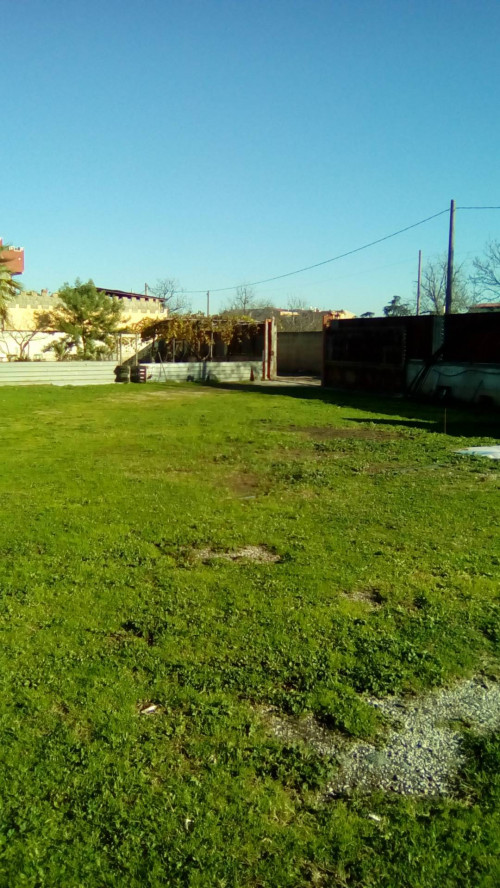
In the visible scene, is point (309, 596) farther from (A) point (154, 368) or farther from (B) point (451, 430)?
(A) point (154, 368)

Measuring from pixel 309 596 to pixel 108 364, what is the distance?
Result: 22224 millimetres

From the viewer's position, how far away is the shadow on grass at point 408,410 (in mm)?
13516

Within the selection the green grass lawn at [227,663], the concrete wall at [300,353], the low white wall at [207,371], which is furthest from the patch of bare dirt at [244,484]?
the concrete wall at [300,353]

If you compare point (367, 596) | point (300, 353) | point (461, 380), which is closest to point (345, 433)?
point (461, 380)

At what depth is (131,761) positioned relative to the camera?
2891 millimetres

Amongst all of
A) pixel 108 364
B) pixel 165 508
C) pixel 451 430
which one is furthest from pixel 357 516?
pixel 108 364

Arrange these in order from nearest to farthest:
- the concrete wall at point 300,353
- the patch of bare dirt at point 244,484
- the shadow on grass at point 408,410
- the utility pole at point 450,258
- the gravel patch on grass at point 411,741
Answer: the gravel patch on grass at point 411,741 < the patch of bare dirt at point 244,484 < the shadow on grass at point 408,410 < the utility pole at point 450,258 < the concrete wall at point 300,353

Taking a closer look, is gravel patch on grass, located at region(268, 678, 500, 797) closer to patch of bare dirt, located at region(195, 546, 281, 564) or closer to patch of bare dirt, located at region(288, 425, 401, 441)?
patch of bare dirt, located at region(195, 546, 281, 564)

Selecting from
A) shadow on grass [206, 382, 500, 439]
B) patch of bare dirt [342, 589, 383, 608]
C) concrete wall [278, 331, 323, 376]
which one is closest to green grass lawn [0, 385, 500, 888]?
patch of bare dirt [342, 589, 383, 608]

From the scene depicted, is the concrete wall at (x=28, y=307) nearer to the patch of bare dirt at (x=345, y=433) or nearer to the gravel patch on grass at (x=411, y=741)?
the patch of bare dirt at (x=345, y=433)

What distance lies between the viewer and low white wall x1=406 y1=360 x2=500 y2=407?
17312 millimetres

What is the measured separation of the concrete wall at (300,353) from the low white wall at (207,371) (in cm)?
524

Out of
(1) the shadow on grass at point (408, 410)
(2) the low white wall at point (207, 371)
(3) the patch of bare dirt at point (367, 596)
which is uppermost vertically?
(2) the low white wall at point (207, 371)

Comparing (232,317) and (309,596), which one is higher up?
(232,317)
